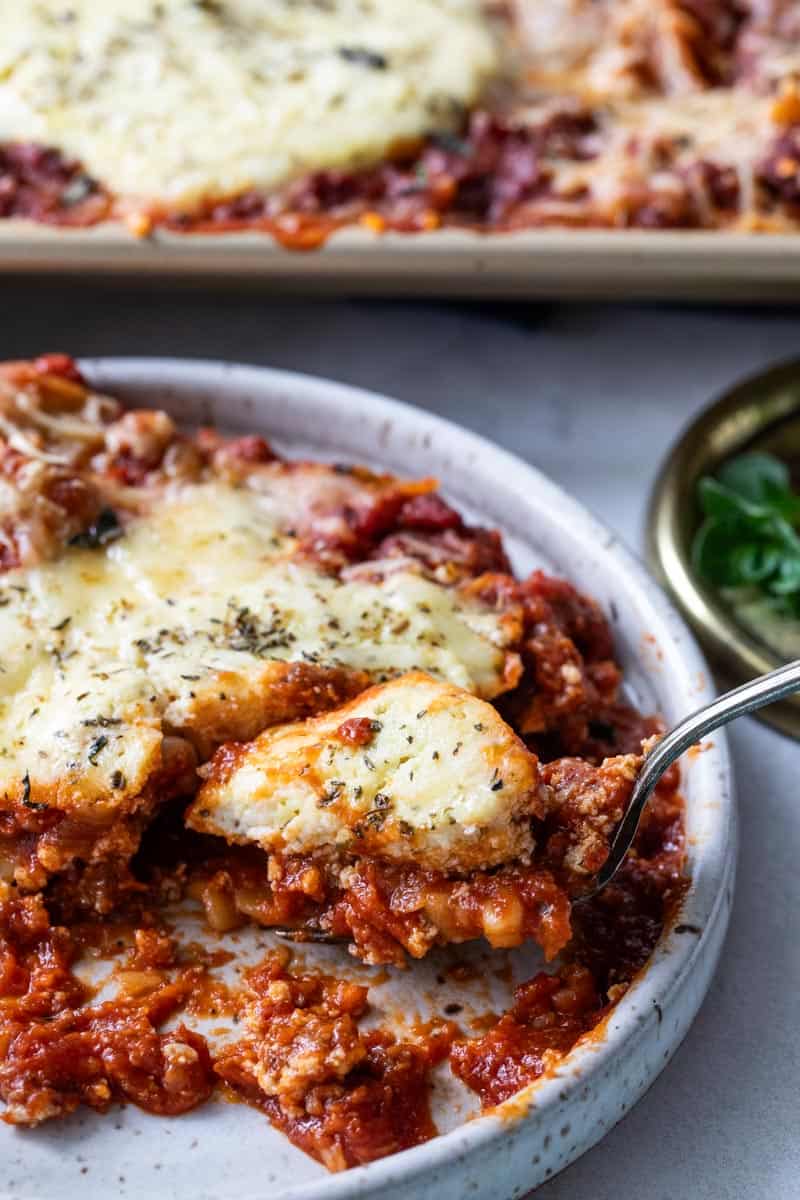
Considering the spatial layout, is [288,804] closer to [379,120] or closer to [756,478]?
[756,478]

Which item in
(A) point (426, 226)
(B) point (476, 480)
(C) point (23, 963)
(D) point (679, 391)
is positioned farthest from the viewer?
(D) point (679, 391)

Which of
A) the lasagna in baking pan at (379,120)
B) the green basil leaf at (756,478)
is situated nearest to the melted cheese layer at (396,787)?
the green basil leaf at (756,478)

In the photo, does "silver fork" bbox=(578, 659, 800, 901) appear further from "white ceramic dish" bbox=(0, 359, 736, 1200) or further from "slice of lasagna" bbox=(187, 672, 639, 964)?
"white ceramic dish" bbox=(0, 359, 736, 1200)

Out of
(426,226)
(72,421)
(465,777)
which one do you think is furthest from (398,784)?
(426,226)

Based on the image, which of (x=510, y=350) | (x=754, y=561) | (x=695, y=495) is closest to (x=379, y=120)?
(x=510, y=350)

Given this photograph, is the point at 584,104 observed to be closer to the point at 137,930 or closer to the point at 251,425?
the point at 251,425
